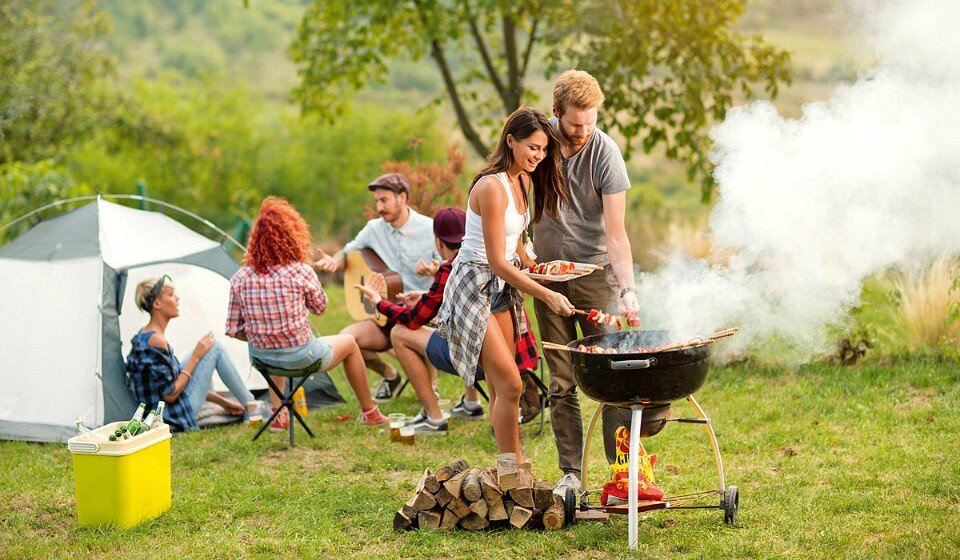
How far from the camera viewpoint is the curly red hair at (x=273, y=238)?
517 cm

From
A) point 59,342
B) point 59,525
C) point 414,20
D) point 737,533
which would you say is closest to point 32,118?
point 414,20

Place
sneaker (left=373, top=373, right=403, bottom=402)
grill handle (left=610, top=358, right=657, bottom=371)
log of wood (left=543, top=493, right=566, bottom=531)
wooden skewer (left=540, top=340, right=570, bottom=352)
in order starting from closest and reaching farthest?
grill handle (left=610, top=358, right=657, bottom=371) → wooden skewer (left=540, top=340, right=570, bottom=352) → log of wood (left=543, top=493, right=566, bottom=531) → sneaker (left=373, top=373, right=403, bottom=402)

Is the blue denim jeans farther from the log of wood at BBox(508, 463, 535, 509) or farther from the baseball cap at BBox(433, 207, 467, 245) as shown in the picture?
the log of wood at BBox(508, 463, 535, 509)

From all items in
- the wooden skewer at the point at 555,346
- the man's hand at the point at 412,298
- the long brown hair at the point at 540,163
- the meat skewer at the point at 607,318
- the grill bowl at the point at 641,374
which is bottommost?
the grill bowl at the point at 641,374

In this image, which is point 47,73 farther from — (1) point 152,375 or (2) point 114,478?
(2) point 114,478

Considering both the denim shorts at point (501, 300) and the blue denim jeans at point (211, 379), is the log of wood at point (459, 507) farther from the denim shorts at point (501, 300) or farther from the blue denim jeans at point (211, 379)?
the blue denim jeans at point (211, 379)

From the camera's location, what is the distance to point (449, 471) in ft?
12.9

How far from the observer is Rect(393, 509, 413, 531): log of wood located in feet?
12.6

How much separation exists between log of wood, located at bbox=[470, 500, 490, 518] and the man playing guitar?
2182 mm

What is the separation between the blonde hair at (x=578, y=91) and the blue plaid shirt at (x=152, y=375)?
2921 millimetres

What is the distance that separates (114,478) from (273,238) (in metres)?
1.64

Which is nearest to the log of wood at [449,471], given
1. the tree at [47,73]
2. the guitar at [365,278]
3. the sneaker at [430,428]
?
the sneaker at [430,428]

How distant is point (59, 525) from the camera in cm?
413

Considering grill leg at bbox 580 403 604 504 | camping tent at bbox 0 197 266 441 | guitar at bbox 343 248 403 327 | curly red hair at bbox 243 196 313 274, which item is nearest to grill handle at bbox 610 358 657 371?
grill leg at bbox 580 403 604 504
